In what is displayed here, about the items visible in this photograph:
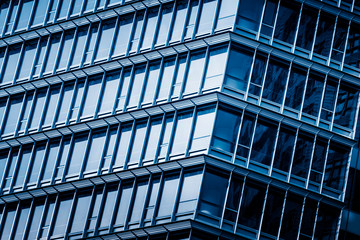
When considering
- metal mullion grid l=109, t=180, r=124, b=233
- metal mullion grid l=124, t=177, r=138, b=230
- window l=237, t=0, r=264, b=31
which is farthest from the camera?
window l=237, t=0, r=264, b=31

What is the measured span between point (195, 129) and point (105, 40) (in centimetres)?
959

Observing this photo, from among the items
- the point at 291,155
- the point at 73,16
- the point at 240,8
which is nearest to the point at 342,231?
the point at 291,155

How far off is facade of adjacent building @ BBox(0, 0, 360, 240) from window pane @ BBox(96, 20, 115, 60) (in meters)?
0.09

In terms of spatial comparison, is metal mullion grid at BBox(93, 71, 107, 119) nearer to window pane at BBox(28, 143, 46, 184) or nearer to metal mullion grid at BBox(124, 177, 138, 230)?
window pane at BBox(28, 143, 46, 184)

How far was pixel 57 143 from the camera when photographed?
5731 cm

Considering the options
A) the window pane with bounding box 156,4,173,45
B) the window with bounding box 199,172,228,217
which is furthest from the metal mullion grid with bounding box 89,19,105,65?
the window with bounding box 199,172,228,217

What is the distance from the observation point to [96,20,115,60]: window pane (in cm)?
5778

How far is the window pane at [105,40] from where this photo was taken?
5778 cm

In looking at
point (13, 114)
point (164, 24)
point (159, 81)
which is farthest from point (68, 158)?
point (164, 24)

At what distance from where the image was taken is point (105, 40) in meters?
58.2

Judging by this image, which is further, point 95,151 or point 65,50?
point 65,50

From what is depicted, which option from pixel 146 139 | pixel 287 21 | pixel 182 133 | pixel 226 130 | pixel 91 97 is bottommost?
pixel 146 139

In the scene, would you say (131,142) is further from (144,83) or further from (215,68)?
(215,68)

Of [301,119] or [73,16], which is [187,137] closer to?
[301,119]
